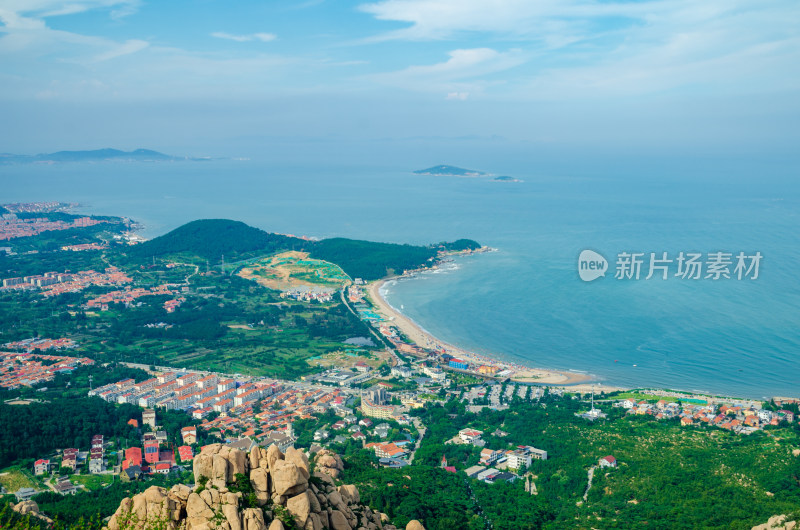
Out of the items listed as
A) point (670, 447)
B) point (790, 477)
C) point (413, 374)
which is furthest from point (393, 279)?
point (790, 477)

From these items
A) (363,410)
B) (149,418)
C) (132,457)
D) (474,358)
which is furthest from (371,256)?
(132,457)

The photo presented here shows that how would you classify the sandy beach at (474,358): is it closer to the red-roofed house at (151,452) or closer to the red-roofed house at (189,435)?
the red-roofed house at (189,435)

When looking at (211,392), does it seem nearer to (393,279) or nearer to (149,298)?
(149,298)

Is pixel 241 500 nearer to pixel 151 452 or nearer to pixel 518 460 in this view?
pixel 518 460

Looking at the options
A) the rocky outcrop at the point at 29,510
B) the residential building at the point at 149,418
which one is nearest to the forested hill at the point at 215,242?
the residential building at the point at 149,418

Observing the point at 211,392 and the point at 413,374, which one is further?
the point at 413,374

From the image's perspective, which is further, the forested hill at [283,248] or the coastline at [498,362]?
the forested hill at [283,248]
